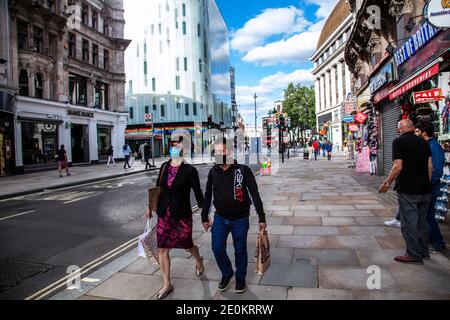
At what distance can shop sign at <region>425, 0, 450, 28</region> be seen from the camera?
589cm

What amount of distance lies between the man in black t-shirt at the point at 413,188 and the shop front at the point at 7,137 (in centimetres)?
2105

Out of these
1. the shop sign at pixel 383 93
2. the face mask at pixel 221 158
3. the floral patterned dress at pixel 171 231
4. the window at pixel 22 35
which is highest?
the window at pixel 22 35

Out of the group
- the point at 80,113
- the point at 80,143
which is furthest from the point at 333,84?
the point at 80,143

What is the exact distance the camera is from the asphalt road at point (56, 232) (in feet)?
15.0

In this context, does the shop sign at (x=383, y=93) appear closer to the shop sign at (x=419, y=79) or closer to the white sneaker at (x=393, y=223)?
the shop sign at (x=419, y=79)

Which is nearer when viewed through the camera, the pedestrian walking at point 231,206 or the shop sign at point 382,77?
the pedestrian walking at point 231,206

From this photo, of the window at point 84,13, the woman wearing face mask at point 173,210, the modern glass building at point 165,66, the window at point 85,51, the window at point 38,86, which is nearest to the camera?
the woman wearing face mask at point 173,210

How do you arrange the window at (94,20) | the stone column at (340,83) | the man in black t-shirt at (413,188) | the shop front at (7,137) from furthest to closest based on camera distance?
the stone column at (340,83) → the window at (94,20) → the shop front at (7,137) → the man in black t-shirt at (413,188)

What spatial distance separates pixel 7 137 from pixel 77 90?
31.7ft

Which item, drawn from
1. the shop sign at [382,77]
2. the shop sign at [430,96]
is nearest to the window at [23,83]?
the shop sign at [382,77]

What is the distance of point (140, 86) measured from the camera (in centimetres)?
4991

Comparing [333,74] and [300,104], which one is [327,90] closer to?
[333,74]

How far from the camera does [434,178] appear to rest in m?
4.88

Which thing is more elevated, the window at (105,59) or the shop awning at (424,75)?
the window at (105,59)
